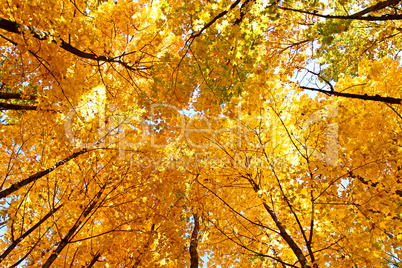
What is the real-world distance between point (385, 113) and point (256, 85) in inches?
130

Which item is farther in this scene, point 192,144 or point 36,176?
point 192,144

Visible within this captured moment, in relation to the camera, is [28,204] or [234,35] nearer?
[234,35]

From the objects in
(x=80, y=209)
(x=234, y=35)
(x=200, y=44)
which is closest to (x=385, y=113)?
(x=234, y=35)

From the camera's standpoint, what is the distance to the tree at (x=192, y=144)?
Result: 2.72 metres

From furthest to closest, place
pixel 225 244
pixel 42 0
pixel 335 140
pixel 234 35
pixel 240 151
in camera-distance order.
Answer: pixel 225 244 → pixel 240 151 → pixel 335 140 → pixel 42 0 → pixel 234 35

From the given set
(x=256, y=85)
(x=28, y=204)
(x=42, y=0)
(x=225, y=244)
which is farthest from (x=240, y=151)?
(x=28, y=204)

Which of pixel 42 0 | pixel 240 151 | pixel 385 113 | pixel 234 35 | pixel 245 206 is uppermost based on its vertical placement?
pixel 385 113

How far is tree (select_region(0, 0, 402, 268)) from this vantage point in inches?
107

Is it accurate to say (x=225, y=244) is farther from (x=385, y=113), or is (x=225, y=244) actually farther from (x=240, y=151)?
(x=385, y=113)

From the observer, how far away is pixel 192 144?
441 centimetres

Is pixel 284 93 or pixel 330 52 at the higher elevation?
pixel 330 52

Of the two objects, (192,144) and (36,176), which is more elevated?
(192,144)

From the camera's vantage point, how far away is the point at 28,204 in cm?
419

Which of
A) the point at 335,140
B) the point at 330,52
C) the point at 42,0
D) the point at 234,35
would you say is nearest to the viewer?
the point at 234,35
